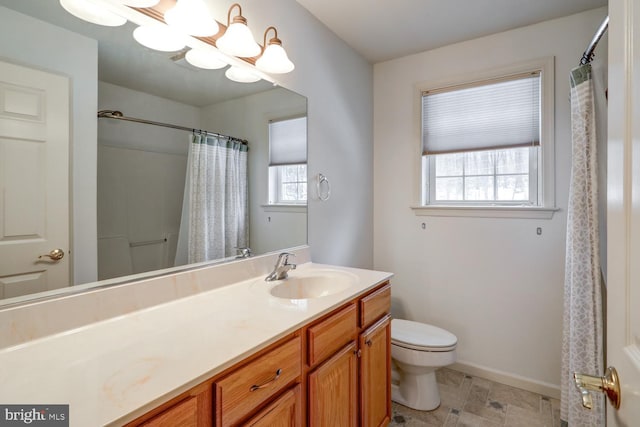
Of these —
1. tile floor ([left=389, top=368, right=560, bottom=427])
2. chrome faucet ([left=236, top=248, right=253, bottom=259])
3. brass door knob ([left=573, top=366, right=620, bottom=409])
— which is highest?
chrome faucet ([left=236, top=248, right=253, bottom=259])

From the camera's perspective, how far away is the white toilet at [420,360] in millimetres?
1836

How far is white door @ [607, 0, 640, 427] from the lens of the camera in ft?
1.61

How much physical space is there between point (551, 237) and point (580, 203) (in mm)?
536

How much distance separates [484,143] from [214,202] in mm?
1946

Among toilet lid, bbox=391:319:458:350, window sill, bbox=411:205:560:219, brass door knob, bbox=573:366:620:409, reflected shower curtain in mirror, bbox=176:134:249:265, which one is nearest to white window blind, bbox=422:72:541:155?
window sill, bbox=411:205:560:219

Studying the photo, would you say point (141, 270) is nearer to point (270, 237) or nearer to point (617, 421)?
point (270, 237)

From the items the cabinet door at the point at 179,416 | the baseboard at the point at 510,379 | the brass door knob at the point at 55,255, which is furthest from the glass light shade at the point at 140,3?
the baseboard at the point at 510,379

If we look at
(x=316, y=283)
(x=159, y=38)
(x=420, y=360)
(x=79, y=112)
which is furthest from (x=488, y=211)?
(x=79, y=112)

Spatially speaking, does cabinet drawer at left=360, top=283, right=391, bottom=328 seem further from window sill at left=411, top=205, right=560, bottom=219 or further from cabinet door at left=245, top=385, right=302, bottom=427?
window sill at left=411, top=205, right=560, bottom=219

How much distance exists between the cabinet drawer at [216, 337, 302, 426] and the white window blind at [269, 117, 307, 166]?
1105 mm

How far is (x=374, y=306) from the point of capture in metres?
1.52

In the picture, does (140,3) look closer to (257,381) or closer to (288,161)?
(288,161)

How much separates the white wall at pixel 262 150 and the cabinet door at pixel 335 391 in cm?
70

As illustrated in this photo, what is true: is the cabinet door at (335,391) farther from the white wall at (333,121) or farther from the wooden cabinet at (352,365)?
the white wall at (333,121)
